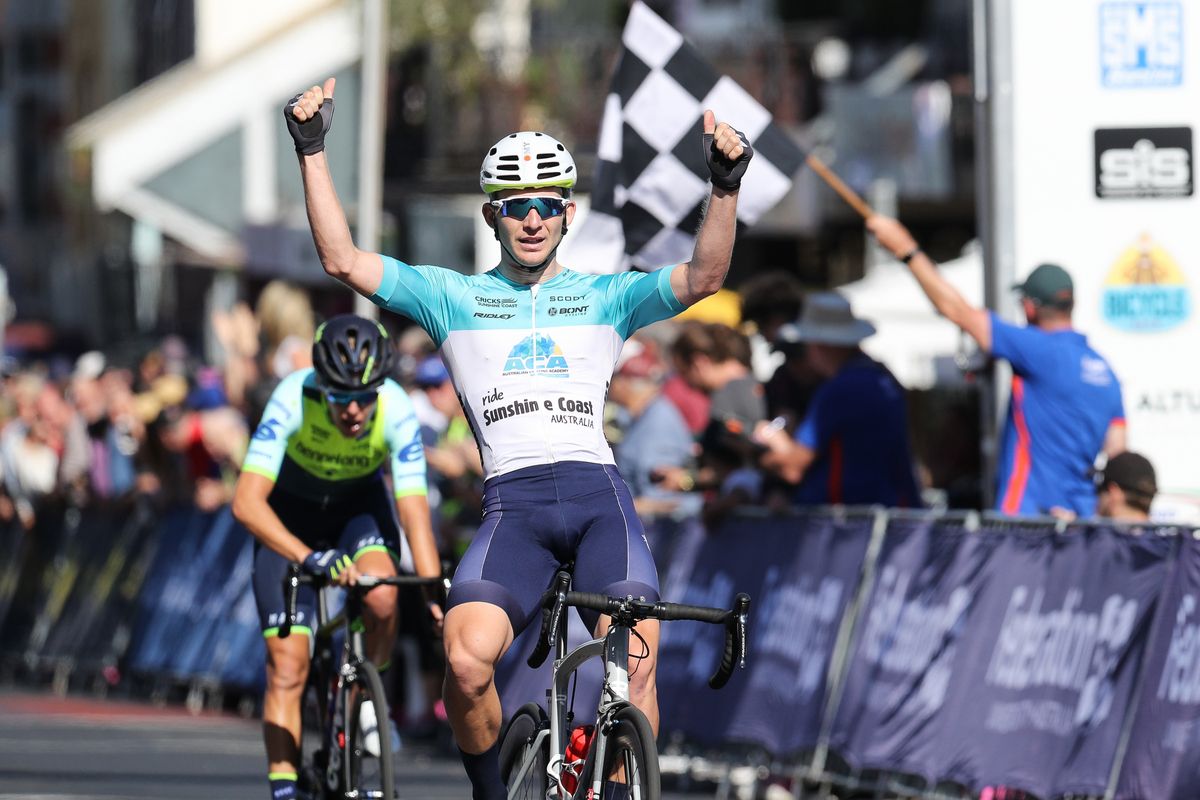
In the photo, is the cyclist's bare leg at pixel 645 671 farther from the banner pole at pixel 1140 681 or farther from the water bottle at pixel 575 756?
the banner pole at pixel 1140 681

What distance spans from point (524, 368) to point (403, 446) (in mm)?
2202

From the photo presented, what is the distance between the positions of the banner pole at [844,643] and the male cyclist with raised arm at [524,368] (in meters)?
3.64

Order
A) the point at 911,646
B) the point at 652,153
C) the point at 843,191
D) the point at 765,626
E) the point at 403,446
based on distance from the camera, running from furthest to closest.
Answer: the point at 652,153 → the point at 765,626 → the point at 843,191 → the point at 911,646 → the point at 403,446

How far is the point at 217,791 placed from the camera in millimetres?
12172

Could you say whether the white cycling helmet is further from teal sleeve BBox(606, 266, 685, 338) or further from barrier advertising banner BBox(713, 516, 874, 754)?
barrier advertising banner BBox(713, 516, 874, 754)

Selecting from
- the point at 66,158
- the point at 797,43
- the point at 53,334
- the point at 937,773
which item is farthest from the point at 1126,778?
the point at 66,158

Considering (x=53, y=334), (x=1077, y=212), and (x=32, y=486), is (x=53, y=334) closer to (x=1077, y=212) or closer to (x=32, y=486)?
(x=32, y=486)

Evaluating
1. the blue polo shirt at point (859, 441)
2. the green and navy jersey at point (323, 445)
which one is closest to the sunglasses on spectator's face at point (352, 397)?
the green and navy jersey at point (323, 445)

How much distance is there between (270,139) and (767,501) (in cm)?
1938

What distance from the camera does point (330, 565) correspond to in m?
9.45

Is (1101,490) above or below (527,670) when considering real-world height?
above

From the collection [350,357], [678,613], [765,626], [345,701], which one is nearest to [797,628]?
[765,626]

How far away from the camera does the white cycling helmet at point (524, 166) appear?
7.74 meters

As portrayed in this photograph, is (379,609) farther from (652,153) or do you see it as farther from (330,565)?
(652,153)
